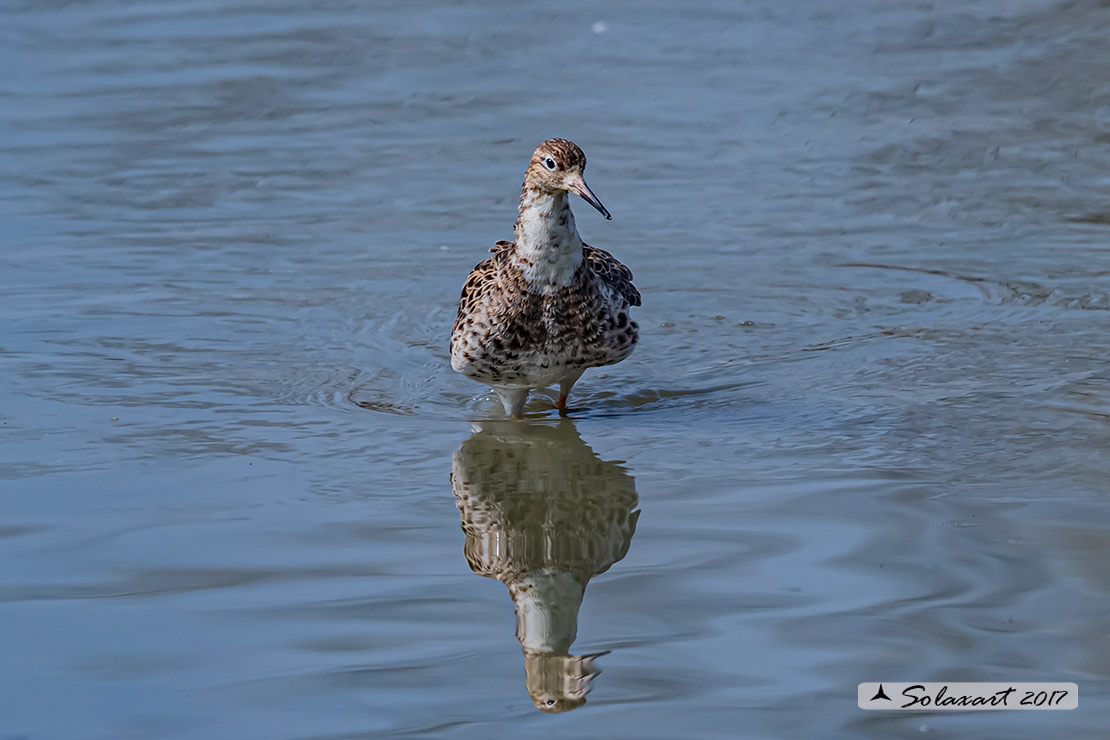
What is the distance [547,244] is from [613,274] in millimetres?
671

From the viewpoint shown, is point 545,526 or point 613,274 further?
point 613,274

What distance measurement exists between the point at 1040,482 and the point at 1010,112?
23.4ft

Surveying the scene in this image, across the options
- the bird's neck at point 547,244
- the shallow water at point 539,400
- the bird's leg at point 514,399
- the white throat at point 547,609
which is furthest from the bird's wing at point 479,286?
the white throat at point 547,609

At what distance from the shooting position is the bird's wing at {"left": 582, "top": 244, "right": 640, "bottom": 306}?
7.89 meters

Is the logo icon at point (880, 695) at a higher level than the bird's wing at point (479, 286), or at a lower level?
lower

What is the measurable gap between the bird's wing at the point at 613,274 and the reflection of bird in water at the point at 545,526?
2.58ft

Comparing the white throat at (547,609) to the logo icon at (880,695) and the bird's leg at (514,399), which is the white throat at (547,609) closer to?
the logo icon at (880,695)

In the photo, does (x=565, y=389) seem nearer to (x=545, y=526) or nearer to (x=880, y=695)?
(x=545, y=526)

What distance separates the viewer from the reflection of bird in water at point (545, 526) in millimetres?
5230

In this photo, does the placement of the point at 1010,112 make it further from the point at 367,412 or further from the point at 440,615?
the point at 440,615

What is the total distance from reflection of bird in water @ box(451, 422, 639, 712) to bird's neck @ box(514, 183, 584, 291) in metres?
0.81

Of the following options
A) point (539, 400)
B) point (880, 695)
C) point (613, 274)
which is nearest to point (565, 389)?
point (539, 400)

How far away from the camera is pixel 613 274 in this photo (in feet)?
26.2

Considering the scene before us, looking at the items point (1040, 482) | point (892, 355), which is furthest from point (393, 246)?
point (1040, 482)
